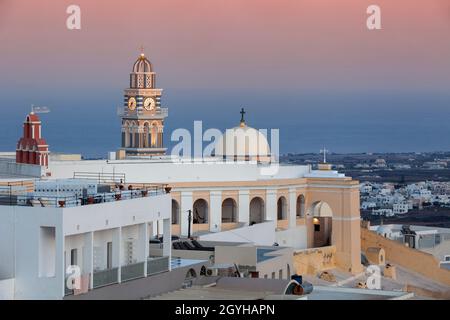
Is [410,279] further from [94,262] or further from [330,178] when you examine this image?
[94,262]

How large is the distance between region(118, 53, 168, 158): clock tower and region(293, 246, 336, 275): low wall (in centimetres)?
1127

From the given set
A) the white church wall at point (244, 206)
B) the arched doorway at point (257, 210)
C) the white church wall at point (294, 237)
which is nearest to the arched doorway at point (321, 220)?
the white church wall at point (294, 237)

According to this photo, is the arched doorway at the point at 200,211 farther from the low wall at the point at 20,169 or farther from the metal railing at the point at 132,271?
the metal railing at the point at 132,271

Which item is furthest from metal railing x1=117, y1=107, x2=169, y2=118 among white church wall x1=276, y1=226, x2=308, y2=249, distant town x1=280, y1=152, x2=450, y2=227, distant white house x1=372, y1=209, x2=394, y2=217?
distant white house x1=372, y1=209, x2=394, y2=217

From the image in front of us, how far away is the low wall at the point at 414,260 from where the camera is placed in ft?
228

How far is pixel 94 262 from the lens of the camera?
3806 cm

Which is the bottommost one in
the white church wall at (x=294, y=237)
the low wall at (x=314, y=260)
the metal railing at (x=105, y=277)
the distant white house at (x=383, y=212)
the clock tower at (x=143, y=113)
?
the distant white house at (x=383, y=212)

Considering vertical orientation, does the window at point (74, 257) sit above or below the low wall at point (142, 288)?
above

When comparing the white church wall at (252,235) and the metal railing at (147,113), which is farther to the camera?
the metal railing at (147,113)

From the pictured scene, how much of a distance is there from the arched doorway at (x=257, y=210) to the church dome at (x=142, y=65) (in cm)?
952

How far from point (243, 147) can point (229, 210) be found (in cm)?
502

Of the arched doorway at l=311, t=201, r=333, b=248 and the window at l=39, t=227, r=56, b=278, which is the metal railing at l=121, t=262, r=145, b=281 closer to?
the window at l=39, t=227, r=56, b=278

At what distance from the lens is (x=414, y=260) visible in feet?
230
